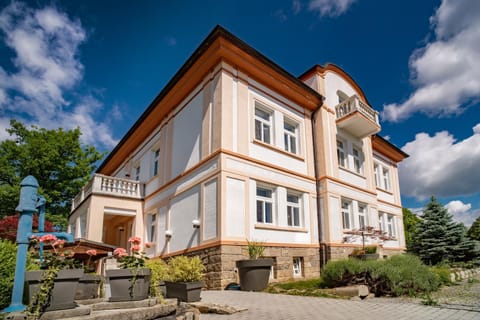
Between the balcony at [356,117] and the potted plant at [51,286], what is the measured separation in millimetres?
14213

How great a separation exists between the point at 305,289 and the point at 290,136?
23.4 feet

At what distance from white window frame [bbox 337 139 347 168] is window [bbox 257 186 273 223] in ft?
19.1

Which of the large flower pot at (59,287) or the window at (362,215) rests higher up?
the window at (362,215)

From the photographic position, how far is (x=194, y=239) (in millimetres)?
11250

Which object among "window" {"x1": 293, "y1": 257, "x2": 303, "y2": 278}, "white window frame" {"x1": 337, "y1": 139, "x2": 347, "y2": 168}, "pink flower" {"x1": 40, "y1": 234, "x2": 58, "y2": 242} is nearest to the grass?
"window" {"x1": 293, "y1": 257, "x2": 303, "y2": 278}

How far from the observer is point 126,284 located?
4.11 m

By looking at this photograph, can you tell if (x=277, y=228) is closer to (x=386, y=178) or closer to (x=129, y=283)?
(x=129, y=283)

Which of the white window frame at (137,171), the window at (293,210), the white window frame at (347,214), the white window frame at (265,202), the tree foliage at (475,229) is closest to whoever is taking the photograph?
the white window frame at (265,202)

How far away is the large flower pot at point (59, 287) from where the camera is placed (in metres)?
3.33

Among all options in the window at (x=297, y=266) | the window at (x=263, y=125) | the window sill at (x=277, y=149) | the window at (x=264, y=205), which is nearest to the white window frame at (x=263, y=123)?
the window at (x=263, y=125)

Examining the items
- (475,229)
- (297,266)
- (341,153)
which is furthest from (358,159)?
(475,229)

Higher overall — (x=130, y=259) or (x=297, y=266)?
(x=130, y=259)

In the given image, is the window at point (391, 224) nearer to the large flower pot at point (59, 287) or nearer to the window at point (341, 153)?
the window at point (341, 153)

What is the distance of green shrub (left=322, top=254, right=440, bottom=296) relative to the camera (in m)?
7.79
